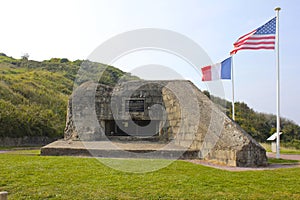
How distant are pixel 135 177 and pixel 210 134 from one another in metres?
3.18

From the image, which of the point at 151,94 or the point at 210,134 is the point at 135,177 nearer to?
the point at 210,134

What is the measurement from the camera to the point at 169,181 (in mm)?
5684

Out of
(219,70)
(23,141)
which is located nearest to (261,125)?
(219,70)

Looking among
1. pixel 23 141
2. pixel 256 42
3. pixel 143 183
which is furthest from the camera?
pixel 23 141

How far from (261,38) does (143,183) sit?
27.3ft

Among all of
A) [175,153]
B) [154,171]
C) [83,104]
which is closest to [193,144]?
[175,153]

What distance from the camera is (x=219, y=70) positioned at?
14.5 m

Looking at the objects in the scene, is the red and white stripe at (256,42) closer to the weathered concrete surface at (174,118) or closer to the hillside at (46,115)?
the weathered concrete surface at (174,118)

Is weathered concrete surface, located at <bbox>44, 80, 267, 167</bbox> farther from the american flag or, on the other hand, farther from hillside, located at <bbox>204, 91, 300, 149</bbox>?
hillside, located at <bbox>204, 91, 300, 149</bbox>

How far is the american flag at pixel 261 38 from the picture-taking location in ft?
37.5

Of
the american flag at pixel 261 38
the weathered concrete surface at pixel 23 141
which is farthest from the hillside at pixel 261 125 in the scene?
the weathered concrete surface at pixel 23 141

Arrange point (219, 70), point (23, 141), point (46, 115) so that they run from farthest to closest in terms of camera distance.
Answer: point (46, 115) → point (23, 141) → point (219, 70)

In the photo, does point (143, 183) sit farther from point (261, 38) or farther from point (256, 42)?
point (261, 38)

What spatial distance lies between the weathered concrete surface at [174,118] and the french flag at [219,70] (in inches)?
150
